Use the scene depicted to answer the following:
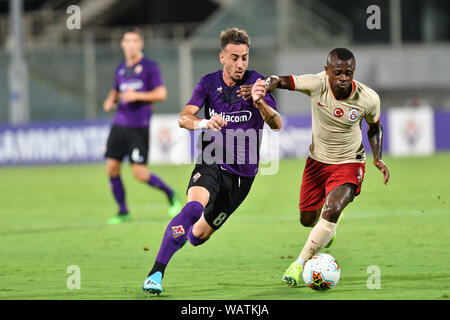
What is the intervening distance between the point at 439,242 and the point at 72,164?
55.8 ft

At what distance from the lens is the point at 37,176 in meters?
22.0

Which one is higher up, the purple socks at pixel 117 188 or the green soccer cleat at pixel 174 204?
the purple socks at pixel 117 188

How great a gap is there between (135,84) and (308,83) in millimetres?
5199

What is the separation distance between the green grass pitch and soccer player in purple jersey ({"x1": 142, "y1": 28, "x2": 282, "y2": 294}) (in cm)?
71

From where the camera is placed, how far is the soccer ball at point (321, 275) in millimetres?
6906

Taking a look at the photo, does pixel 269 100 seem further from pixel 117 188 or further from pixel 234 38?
pixel 117 188

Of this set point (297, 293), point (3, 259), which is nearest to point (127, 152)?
point (3, 259)

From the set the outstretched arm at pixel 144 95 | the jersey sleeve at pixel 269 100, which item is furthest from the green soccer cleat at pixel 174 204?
the jersey sleeve at pixel 269 100

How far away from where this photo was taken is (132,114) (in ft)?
40.9

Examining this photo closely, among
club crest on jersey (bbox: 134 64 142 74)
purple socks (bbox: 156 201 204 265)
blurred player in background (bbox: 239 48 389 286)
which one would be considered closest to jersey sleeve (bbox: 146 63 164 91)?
club crest on jersey (bbox: 134 64 142 74)

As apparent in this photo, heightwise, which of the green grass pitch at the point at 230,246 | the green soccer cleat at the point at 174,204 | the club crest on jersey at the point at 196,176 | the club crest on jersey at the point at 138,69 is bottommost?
the green grass pitch at the point at 230,246

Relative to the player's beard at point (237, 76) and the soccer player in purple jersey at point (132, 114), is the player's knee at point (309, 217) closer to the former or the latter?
the player's beard at point (237, 76)

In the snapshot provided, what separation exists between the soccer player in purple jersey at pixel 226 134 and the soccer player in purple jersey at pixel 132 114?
4708 millimetres
